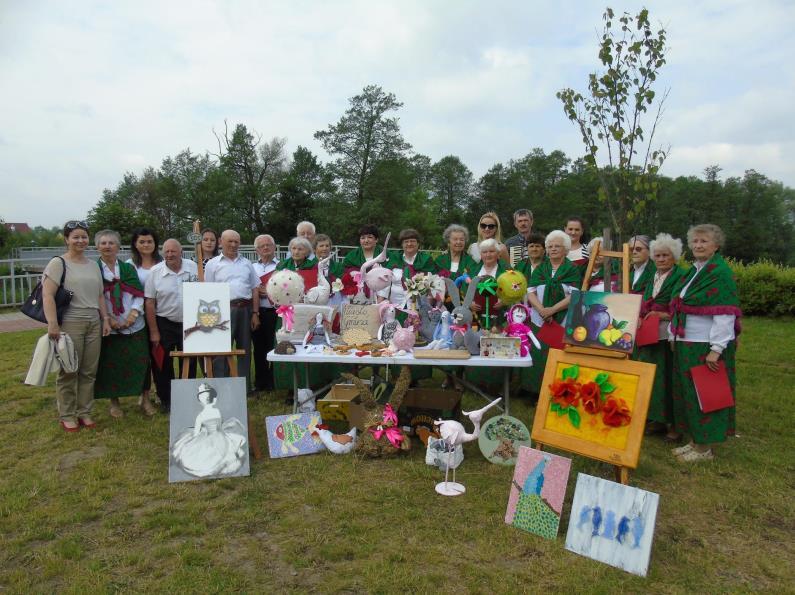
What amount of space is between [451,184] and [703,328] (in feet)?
156

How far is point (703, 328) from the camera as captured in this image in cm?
370

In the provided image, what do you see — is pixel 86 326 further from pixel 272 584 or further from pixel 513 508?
pixel 513 508

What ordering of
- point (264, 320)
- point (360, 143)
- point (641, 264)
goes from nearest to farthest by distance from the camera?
point (641, 264) < point (264, 320) < point (360, 143)

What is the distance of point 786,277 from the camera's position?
431 inches

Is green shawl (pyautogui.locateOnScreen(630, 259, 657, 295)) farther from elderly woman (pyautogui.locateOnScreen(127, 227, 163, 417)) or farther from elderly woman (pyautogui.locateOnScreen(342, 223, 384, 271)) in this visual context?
elderly woman (pyautogui.locateOnScreen(127, 227, 163, 417))

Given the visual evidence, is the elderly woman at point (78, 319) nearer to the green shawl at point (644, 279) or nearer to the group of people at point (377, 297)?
the group of people at point (377, 297)

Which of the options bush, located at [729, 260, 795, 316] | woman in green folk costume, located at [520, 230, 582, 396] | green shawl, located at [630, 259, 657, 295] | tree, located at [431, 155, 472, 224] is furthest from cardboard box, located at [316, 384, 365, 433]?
tree, located at [431, 155, 472, 224]

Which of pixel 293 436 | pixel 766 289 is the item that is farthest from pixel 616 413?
pixel 766 289

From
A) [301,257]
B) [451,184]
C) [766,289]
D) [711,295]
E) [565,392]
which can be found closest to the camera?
[565,392]

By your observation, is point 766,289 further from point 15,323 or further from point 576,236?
point 15,323

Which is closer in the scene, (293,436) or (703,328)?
(703,328)

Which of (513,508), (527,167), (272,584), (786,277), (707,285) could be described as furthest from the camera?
(527,167)

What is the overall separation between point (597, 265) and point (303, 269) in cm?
274

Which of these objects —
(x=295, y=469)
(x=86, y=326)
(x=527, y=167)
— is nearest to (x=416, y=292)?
(x=295, y=469)
